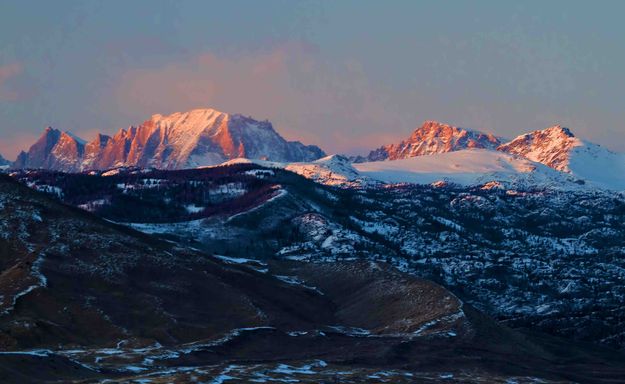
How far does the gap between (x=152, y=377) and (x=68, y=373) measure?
14.7m

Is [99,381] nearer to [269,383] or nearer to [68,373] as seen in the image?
[68,373]

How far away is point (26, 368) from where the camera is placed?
620ft

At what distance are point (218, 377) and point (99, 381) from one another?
2438 cm

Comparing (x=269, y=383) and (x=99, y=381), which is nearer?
(x=99, y=381)

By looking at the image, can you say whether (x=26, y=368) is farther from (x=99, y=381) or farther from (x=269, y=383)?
(x=269, y=383)

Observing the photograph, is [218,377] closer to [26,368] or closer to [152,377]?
[152,377]

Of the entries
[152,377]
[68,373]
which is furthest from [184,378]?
[68,373]

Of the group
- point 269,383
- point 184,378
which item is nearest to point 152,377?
point 184,378

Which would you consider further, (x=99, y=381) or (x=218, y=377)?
(x=218, y=377)

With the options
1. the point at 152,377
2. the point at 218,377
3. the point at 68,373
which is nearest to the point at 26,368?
the point at 68,373

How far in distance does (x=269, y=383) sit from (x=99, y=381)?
104 feet

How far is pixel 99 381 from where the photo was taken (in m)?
183

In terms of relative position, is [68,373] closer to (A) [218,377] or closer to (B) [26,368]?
(B) [26,368]

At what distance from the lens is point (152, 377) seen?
194750 mm
